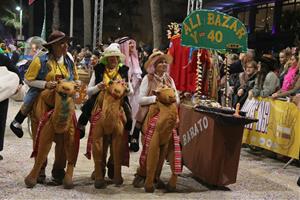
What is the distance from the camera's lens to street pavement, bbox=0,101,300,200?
543 centimetres

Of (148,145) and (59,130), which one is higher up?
(59,130)

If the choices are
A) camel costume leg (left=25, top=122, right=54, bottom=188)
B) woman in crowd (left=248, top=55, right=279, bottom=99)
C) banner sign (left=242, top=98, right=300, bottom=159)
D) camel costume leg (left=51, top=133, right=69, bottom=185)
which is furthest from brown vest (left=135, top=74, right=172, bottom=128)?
woman in crowd (left=248, top=55, right=279, bottom=99)

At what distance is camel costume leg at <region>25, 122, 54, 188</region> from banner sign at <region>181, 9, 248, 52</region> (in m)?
2.09

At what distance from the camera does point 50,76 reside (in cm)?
550

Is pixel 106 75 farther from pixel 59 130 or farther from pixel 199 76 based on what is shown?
pixel 199 76

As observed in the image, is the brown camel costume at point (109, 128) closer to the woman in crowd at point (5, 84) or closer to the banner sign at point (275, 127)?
the woman in crowd at point (5, 84)

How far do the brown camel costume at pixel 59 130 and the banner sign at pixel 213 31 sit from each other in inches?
70.7

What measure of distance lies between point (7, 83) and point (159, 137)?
2.11m

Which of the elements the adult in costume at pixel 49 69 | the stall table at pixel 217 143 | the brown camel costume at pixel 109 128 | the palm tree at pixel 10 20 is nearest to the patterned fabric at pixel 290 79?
the stall table at pixel 217 143

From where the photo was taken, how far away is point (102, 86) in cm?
555

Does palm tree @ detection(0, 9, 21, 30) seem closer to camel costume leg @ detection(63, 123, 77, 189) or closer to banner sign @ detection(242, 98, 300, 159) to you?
banner sign @ detection(242, 98, 300, 159)

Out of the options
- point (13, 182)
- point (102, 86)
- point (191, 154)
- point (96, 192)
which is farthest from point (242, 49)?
point (13, 182)

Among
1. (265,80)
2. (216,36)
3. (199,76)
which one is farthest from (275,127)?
(216,36)

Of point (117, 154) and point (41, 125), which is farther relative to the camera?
point (117, 154)
